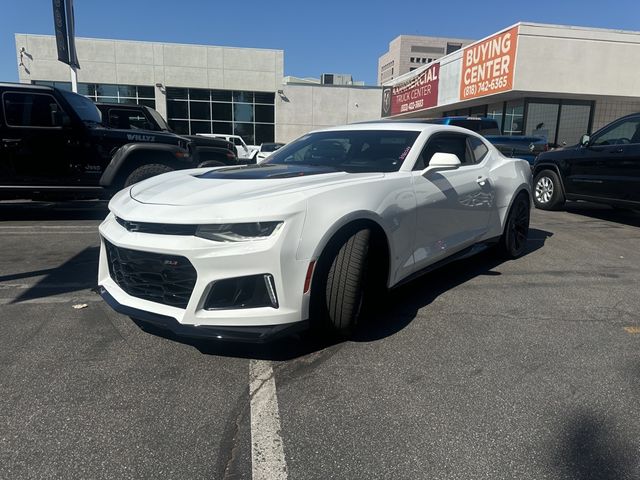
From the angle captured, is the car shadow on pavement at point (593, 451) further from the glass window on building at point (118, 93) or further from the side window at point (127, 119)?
the glass window on building at point (118, 93)

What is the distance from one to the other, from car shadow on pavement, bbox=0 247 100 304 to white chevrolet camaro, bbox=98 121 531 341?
Answer: 130 centimetres

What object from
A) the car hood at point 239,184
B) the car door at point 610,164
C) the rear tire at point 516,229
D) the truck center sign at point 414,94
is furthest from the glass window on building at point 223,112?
the car hood at point 239,184

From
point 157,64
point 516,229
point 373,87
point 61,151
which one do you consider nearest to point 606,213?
point 516,229

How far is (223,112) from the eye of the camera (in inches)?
1174

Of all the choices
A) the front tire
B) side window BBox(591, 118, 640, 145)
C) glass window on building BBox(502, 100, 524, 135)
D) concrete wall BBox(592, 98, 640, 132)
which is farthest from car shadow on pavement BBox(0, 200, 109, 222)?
concrete wall BBox(592, 98, 640, 132)

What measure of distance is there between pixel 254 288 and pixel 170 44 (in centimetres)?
2975

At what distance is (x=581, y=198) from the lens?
838 cm

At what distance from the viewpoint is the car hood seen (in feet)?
9.16

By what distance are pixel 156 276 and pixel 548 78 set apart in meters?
18.4

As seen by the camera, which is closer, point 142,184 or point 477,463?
point 477,463

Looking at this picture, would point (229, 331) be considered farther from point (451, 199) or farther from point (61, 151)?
point (61, 151)

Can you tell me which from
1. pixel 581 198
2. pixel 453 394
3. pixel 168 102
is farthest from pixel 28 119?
pixel 168 102

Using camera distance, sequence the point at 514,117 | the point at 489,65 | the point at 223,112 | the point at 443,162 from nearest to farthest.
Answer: the point at 443,162 < the point at 489,65 < the point at 514,117 < the point at 223,112

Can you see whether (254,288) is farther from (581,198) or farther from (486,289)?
(581,198)
